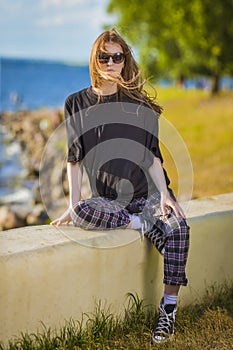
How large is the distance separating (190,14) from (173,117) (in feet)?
10.3

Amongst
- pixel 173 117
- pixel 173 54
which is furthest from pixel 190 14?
pixel 173 54

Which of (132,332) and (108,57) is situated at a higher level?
(108,57)

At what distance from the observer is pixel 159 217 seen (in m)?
2.85

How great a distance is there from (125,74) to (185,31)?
48.7ft

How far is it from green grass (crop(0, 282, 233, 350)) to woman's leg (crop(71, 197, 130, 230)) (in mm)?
352

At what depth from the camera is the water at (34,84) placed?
87.7ft

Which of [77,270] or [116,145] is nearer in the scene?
[77,270]

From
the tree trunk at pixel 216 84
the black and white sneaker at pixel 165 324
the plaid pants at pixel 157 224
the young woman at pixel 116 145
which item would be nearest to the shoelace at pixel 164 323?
the black and white sneaker at pixel 165 324

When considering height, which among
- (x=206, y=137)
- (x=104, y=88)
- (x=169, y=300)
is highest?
(x=206, y=137)

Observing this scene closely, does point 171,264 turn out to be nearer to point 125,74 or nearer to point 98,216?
point 98,216

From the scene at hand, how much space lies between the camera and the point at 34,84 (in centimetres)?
3566

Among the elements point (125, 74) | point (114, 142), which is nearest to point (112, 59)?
point (125, 74)

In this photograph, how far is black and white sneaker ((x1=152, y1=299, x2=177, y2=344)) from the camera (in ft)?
8.93

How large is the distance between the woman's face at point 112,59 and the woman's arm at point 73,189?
0.47 meters
